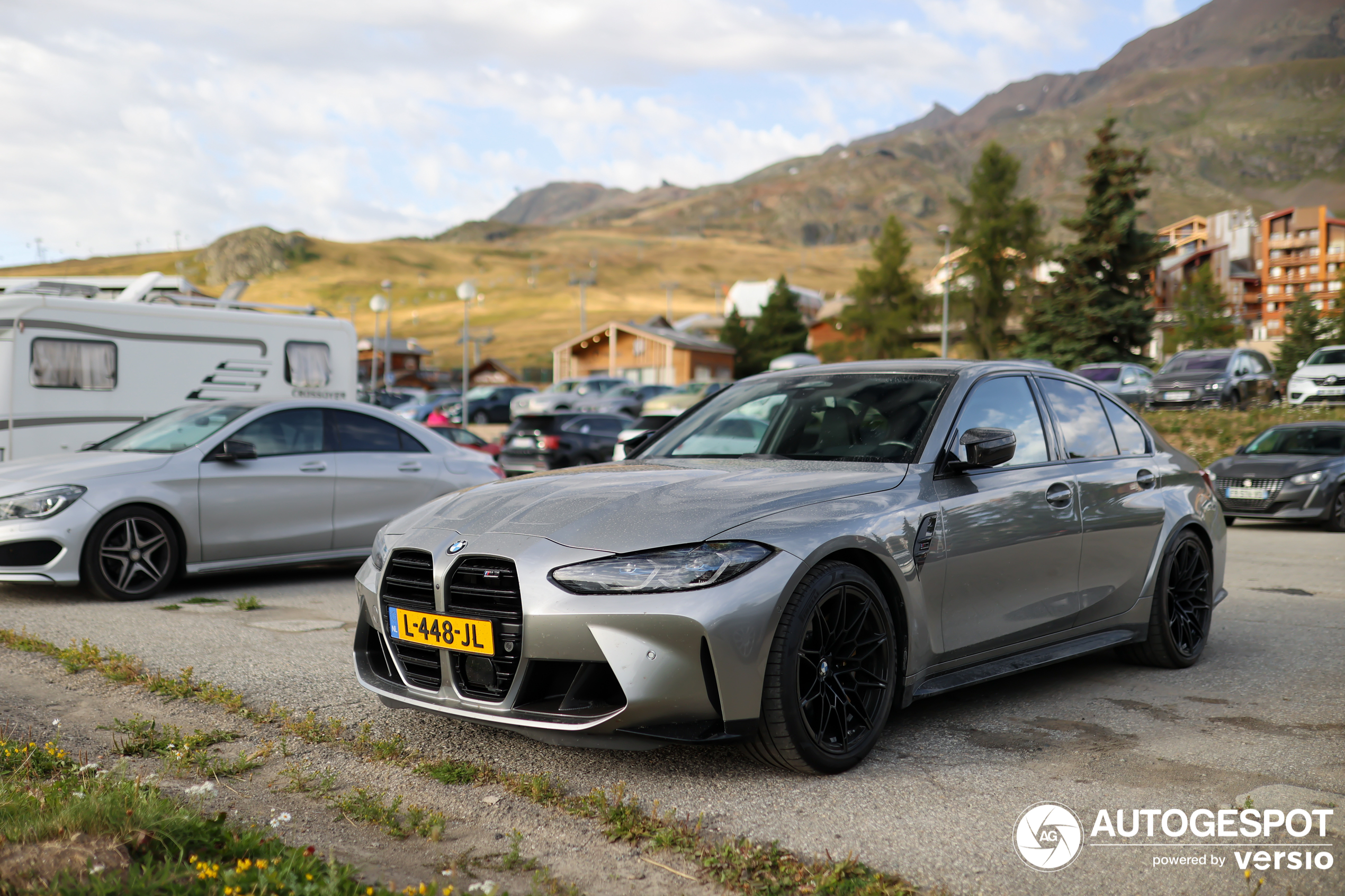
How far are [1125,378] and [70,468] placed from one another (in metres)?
27.5

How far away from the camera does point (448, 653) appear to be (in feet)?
12.7

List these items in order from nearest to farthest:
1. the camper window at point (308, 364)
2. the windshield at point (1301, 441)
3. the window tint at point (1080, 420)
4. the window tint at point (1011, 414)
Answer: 1. the window tint at point (1011, 414)
2. the window tint at point (1080, 420)
3. the camper window at point (308, 364)
4. the windshield at point (1301, 441)

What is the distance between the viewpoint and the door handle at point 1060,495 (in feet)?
16.4

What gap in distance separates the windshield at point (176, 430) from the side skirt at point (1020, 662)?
6.11 m

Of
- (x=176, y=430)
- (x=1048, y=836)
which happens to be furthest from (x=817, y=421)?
(x=176, y=430)

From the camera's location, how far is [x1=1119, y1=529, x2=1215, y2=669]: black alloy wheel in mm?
5715

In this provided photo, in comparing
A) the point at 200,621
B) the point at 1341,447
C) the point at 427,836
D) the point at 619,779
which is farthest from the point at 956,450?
the point at 1341,447

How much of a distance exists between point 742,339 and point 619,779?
70590mm

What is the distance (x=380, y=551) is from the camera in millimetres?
4305

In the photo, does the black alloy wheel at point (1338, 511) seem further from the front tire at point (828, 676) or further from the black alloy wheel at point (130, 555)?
the black alloy wheel at point (130, 555)

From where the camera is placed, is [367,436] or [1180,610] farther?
[367,436]

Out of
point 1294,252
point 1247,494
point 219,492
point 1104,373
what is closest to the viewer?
point 219,492

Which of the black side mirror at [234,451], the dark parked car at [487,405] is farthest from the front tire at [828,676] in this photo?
the dark parked car at [487,405]

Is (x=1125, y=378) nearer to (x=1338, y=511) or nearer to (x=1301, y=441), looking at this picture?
(x=1301, y=441)
